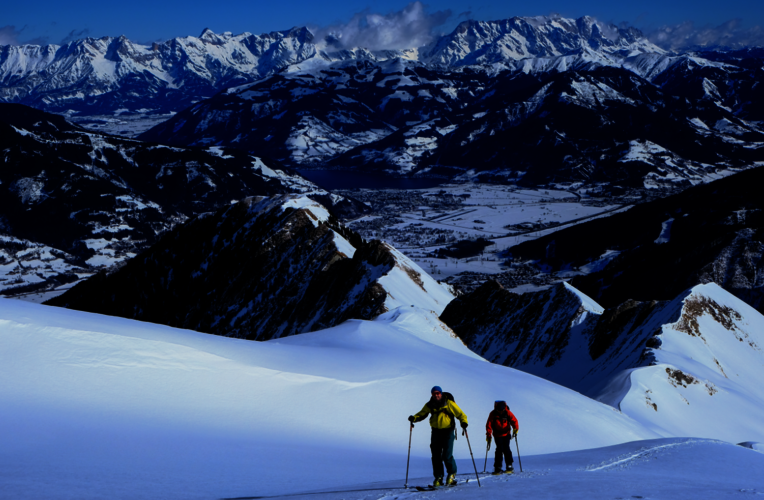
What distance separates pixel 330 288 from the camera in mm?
76812

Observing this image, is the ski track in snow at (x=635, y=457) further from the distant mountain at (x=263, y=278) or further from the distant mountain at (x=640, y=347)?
the distant mountain at (x=263, y=278)

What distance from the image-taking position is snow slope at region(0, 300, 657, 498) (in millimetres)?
17109

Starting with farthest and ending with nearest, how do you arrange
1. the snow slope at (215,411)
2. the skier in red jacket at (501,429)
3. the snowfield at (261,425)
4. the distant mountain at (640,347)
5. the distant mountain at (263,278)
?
the distant mountain at (263,278) < the distant mountain at (640,347) < the skier in red jacket at (501,429) < the snow slope at (215,411) < the snowfield at (261,425)

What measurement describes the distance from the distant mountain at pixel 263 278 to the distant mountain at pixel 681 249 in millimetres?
59196

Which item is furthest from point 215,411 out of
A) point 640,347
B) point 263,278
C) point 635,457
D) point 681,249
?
point 681,249

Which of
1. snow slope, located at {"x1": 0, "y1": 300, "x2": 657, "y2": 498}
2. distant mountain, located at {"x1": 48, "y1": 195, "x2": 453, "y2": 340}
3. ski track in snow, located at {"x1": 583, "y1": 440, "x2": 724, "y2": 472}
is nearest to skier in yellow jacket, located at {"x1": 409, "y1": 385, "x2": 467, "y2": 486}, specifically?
snow slope, located at {"x1": 0, "y1": 300, "x2": 657, "y2": 498}

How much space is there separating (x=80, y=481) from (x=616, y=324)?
6372 centimetres

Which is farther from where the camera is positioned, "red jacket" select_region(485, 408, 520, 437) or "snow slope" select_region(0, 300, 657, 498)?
"red jacket" select_region(485, 408, 520, 437)

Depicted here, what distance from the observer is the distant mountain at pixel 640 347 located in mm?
47594

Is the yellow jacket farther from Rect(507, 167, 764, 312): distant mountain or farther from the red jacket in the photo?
Rect(507, 167, 764, 312): distant mountain

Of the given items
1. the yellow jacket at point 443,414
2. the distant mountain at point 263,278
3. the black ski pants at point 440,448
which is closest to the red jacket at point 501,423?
the black ski pants at point 440,448

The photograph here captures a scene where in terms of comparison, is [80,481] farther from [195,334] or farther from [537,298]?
[537,298]

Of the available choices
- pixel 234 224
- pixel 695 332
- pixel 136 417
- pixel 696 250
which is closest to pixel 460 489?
pixel 136 417

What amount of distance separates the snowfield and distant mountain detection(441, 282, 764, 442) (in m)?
14.4
